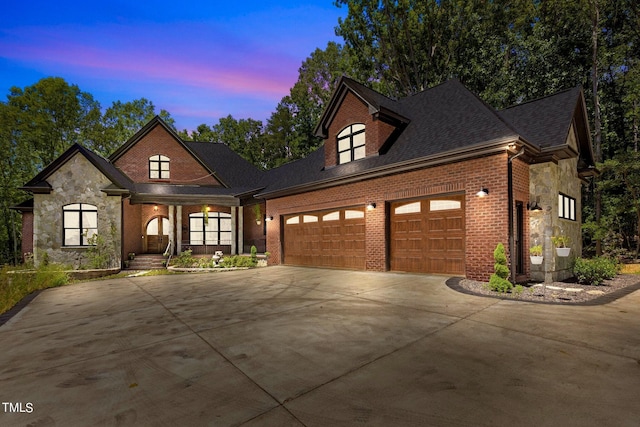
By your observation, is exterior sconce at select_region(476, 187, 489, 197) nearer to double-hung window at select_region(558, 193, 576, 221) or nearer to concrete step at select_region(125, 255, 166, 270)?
double-hung window at select_region(558, 193, 576, 221)

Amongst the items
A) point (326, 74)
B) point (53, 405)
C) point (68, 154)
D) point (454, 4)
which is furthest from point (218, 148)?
point (53, 405)

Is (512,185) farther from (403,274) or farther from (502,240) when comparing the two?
(403,274)

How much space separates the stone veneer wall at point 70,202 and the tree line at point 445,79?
1541 centimetres

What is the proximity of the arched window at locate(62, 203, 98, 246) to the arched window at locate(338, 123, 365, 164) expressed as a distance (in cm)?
1322

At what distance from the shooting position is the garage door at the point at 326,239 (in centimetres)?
1226

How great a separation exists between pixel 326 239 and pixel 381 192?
373 cm

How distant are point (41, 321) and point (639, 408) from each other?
355 inches

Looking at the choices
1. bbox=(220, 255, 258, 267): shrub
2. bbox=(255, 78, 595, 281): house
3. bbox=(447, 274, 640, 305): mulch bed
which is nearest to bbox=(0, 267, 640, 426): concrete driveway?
bbox=(447, 274, 640, 305): mulch bed

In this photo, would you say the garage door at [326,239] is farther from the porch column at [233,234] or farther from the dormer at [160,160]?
the dormer at [160,160]

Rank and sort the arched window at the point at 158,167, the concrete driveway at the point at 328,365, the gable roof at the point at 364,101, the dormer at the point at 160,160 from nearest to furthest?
the concrete driveway at the point at 328,365, the gable roof at the point at 364,101, the dormer at the point at 160,160, the arched window at the point at 158,167

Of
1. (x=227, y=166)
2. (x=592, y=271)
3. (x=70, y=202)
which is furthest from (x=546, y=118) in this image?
(x=70, y=202)

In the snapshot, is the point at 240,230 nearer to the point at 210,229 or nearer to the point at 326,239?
the point at 210,229

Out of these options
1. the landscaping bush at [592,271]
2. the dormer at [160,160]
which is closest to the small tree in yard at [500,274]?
the landscaping bush at [592,271]

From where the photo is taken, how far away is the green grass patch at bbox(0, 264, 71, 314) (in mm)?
7875
